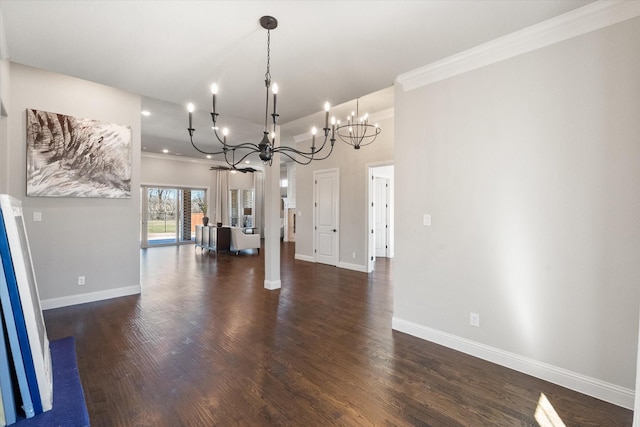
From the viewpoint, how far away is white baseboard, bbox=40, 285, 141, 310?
3887 mm

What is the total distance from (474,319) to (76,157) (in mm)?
5246

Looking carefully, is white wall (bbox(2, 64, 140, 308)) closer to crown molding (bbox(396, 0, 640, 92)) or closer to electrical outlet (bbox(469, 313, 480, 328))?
crown molding (bbox(396, 0, 640, 92))

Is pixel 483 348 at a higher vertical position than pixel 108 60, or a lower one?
lower

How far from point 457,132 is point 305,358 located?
8.52 feet

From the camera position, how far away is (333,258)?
6.92 m

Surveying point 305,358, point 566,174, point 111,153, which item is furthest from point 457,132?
point 111,153

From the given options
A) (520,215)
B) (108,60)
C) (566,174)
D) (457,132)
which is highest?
(108,60)

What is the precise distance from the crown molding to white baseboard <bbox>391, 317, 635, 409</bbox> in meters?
2.60

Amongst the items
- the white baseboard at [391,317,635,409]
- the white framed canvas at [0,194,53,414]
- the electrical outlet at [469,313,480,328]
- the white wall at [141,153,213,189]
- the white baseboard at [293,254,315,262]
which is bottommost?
the white baseboard at [391,317,635,409]

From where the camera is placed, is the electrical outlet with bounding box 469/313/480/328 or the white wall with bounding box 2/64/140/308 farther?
the white wall with bounding box 2/64/140/308

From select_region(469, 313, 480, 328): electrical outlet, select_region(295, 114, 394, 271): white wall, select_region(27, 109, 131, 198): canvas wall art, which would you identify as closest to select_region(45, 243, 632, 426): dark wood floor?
select_region(469, 313, 480, 328): electrical outlet

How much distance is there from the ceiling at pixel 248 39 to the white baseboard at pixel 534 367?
2.74 meters

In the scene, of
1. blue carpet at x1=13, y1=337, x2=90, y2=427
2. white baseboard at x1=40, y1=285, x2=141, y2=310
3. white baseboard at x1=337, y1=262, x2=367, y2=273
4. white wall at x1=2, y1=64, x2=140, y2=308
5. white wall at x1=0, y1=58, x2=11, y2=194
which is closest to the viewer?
blue carpet at x1=13, y1=337, x2=90, y2=427

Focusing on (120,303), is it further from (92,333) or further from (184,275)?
(184,275)
